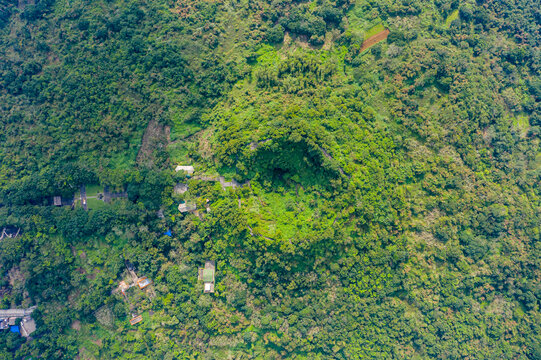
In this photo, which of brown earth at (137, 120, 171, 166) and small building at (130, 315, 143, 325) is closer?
small building at (130, 315, 143, 325)

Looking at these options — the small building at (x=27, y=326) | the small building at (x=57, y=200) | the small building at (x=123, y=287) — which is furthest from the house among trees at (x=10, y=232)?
the small building at (x=123, y=287)

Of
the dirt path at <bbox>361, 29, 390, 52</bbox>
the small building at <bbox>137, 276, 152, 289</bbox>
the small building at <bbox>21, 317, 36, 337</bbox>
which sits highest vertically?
the dirt path at <bbox>361, 29, 390, 52</bbox>

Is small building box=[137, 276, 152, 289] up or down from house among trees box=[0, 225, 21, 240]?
down

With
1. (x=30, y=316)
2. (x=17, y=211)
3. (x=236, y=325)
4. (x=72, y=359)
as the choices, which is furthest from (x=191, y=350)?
(x=17, y=211)

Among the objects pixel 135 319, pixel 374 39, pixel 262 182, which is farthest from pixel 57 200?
pixel 374 39

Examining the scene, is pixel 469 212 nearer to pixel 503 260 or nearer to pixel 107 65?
pixel 503 260

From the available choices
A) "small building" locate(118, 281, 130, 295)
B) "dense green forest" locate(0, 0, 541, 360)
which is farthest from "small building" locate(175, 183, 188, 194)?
"small building" locate(118, 281, 130, 295)

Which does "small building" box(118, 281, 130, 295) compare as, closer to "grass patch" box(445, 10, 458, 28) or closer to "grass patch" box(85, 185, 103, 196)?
"grass patch" box(85, 185, 103, 196)
